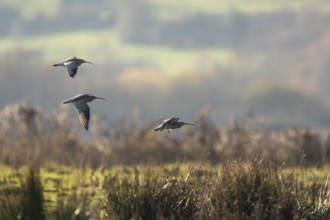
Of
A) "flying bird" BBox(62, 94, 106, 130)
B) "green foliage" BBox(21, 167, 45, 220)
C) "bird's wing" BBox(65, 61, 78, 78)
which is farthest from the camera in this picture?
"flying bird" BBox(62, 94, 106, 130)

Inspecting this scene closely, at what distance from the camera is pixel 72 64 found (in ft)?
31.1

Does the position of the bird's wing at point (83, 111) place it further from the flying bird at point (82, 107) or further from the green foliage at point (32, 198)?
the green foliage at point (32, 198)

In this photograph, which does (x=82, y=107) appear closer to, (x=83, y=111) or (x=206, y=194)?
(x=83, y=111)

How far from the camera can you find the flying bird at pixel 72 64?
9.21 m

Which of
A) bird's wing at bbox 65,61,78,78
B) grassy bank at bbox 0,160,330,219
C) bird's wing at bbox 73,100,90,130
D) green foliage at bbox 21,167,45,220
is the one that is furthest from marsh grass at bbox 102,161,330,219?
bird's wing at bbox 65,61,78,78

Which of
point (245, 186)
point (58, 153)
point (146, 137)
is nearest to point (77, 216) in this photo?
point (245, 186)

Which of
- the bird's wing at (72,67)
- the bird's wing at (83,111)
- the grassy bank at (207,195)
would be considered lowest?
the grassy bank at (207,195)

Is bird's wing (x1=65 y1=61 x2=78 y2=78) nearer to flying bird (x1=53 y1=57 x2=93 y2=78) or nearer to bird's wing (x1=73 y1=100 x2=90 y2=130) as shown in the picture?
flying bird (x1=53 y1=57 x2=93 y2=78)

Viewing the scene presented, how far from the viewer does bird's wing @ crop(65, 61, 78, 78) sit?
913 centimetres

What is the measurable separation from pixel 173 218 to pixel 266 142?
70.1 feet

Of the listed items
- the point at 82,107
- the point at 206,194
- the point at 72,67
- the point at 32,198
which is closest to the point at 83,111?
the point at 82,107

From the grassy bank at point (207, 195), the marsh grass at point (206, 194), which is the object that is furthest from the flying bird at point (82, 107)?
the marsh grass at point (206, 194)

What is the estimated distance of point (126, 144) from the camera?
28719 millimetres

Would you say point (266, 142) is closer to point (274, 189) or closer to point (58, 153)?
point (58, 153)
